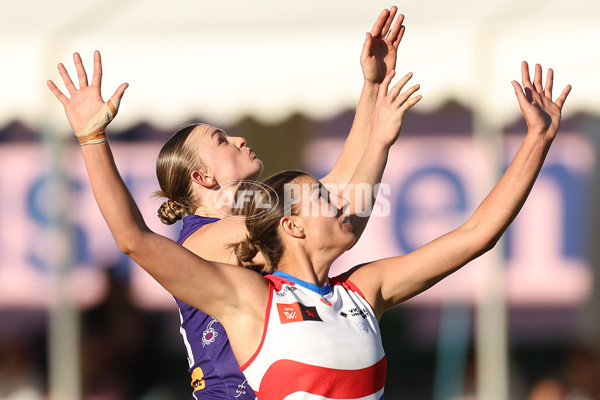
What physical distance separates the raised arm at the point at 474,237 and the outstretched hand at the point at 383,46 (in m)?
0.60

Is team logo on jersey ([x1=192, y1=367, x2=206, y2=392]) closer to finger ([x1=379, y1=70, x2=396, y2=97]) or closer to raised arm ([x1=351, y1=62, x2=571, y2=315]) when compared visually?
raised arm ([x1=351, y1=62, x2=571, y2=315])

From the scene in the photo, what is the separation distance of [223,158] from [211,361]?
0.68 m

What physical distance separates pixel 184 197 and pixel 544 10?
11.4 feet

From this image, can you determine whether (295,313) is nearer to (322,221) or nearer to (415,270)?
(322,221)

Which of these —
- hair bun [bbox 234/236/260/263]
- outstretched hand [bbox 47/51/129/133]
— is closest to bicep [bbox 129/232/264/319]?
hair bun [bbox 234/236/260/263]

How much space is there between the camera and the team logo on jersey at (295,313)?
7.36 ft

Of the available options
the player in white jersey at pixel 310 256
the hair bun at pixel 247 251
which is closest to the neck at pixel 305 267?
the player in white jersey at pixel 310 256

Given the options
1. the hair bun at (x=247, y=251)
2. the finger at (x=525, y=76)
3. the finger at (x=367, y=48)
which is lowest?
the hair bun at (x=247, y=251)

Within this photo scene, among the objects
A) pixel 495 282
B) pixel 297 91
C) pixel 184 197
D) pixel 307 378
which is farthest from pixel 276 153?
pixel 307 378

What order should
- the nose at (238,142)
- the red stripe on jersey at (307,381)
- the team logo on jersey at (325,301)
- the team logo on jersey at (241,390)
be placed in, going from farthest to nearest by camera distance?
the nose at (238,142)
the team logo on jersey at (241,390)
the team logo on jersey at (325,301)
the red stripe on jersey at (307,381)

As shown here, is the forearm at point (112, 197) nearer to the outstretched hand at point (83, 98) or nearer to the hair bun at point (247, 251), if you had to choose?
the outstretched hand at point (83, 98)

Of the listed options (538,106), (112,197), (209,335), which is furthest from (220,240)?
(538,106)

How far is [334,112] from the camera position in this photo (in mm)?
5625

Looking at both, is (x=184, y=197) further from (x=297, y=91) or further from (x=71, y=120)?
(x=297, y=91)
